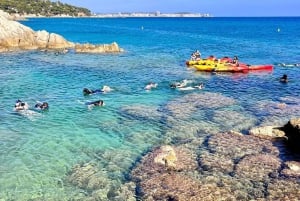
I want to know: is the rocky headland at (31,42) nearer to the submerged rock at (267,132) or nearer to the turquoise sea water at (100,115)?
the turquoise sea water at (100,115)

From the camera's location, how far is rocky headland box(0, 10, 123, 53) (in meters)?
61.4

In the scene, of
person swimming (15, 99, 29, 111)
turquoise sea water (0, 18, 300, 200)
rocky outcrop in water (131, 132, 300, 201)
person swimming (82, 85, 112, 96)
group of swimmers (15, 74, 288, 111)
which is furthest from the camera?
person swimming (82, 85, 112, 96)

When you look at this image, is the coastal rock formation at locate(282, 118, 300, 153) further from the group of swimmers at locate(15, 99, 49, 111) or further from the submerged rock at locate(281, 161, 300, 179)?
the group of swimmers at locate(15, 99, 49, 111)

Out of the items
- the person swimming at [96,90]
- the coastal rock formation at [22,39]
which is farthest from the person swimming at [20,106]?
the coastal rock formation at [22,39]

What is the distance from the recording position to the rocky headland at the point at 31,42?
201 ft

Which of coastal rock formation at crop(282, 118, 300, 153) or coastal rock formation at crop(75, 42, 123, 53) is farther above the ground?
coastal rock formation at crop(282, 118, 300, 153)

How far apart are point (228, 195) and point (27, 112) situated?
53.6ft

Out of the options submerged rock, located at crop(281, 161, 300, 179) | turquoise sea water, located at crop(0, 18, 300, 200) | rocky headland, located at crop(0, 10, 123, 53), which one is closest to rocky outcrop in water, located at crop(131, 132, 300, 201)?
submerged rock, located at crop(281, 161, 300, 179)

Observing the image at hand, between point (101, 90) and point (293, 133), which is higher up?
point (293, 133)

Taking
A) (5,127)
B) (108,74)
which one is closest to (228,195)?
(5,127)

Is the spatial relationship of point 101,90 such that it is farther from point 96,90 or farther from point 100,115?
point 100,115

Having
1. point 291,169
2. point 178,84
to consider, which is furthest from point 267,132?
point 178,84

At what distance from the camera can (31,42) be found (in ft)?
214

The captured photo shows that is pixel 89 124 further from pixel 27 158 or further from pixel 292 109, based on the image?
pixel 292 109
